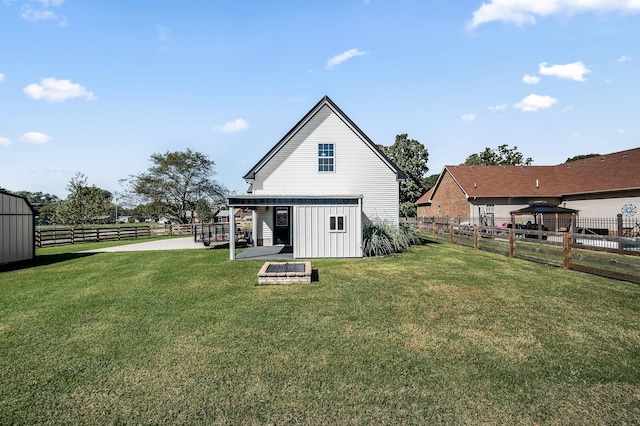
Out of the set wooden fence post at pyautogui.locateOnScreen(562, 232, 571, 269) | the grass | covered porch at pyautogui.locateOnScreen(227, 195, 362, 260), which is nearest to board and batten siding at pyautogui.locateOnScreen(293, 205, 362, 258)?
covered porch at pyautogui.locateOnScreen(227, 195, 362, 260)

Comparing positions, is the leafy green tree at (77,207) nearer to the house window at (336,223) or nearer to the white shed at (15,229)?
the white shed at (15,229)

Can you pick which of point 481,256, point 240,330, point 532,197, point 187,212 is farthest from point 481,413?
point 187,212

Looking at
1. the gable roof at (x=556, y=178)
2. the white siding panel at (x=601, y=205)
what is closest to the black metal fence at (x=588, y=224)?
the white siding panel at (x=601, y=205)

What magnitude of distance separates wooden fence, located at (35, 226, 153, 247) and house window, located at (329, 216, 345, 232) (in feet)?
71.2

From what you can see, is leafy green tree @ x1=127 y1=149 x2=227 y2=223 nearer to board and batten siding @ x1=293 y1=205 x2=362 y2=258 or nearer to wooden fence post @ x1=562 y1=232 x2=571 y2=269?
board and batten siding @ x1=293 y1=205 x2=362 y2=258

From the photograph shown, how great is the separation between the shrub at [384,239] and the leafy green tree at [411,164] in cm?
3042

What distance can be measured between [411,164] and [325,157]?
3255 cm

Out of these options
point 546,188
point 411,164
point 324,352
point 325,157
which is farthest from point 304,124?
point 411,164

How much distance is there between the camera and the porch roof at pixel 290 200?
46.6 feet

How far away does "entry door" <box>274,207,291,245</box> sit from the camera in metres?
19.4

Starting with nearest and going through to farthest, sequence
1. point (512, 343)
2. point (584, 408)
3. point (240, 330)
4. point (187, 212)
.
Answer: point (584, 408) < point (512, 343) < point (240, 330) < point (187, 212)

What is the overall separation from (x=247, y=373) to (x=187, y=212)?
41284mm

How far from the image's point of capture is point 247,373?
4.53 metres

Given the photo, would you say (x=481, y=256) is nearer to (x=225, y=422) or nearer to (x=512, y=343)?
(x=512, y=343)
